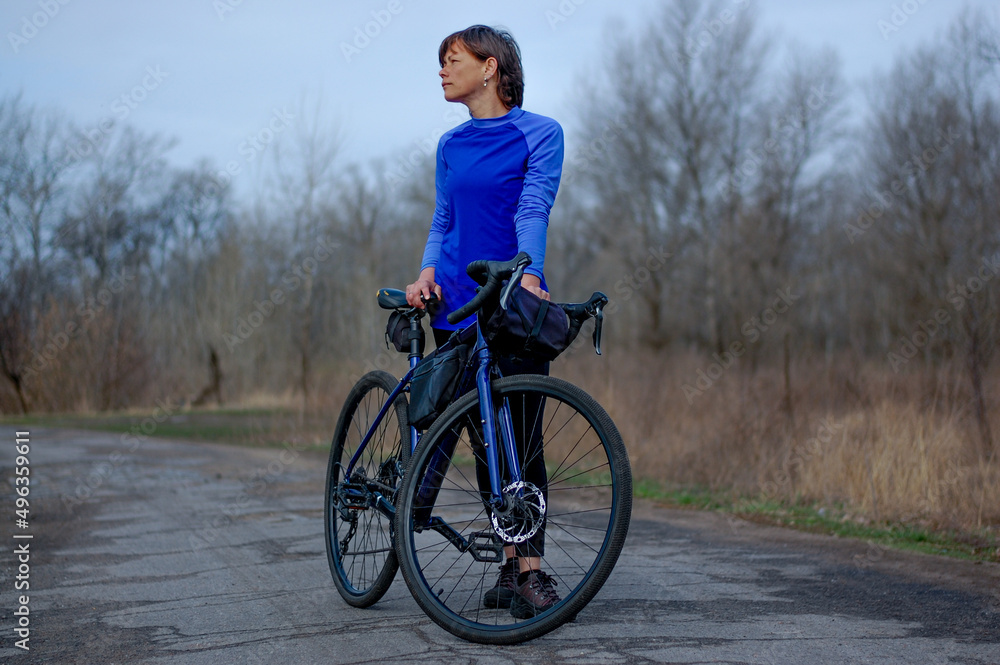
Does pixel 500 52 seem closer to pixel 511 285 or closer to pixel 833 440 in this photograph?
pixel 511 285

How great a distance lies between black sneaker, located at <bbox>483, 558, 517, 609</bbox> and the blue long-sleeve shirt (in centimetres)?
82

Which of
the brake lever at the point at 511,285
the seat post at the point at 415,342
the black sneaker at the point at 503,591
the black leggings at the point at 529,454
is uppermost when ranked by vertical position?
the brake lever at the point at 511,285

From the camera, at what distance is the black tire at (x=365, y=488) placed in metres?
2.98

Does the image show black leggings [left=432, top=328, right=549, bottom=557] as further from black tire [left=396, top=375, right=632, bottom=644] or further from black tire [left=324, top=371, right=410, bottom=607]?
black tire [left=324, top=371, right=410, bottom=607]

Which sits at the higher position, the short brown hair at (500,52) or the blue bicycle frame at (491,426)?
the short brown hair at (500,52)

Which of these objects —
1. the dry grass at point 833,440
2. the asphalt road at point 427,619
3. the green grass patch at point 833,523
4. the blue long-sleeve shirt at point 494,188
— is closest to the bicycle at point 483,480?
the asphalt road at point 427,619

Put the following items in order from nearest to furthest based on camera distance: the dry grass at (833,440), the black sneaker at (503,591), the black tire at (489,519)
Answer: the black tire at (489,519) < the black sneaker at (503,591) < the dry grass at (833,440)

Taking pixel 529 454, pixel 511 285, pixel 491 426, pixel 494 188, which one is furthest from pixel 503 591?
pixel 494 188

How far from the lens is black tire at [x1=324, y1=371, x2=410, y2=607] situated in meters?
2.98

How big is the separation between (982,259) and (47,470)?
31.8 feet

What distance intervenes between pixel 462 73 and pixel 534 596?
174cm

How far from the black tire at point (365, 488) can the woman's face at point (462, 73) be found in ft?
3.37

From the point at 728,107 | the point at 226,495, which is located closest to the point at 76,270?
the point at 728,107

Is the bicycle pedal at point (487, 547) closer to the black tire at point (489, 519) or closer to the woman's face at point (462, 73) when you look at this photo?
the black tire at point (489, 519)
